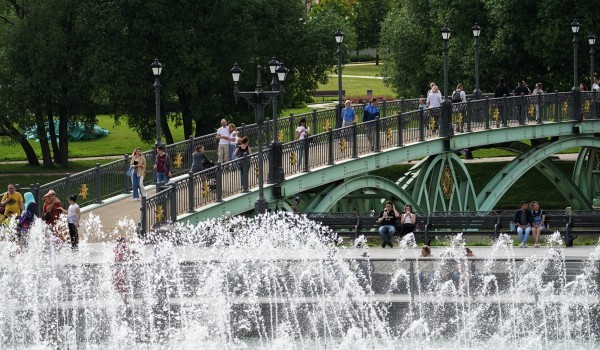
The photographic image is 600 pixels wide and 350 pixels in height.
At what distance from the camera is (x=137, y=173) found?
1437 inches

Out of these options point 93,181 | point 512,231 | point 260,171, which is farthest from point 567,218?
point 93,181

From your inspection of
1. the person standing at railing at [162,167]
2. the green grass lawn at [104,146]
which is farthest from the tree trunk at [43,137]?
the person standing at railing at [162,167]

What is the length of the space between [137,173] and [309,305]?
11023 mm

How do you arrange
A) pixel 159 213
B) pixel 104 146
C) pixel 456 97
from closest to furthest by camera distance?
pixel 159 213, pixel 456 97, pixel 104 146

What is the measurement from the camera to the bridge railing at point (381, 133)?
35594 millimetres

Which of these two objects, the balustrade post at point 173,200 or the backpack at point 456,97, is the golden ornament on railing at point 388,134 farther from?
the balustrade post at point 173,200

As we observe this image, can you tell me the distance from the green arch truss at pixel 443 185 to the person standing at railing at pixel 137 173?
35.9ft

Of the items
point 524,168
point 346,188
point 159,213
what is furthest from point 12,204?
point 524,168

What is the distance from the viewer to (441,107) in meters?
44.2

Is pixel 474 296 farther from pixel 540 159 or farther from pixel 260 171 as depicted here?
pixel 540 159

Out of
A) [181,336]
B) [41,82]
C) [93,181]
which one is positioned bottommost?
[181,336]

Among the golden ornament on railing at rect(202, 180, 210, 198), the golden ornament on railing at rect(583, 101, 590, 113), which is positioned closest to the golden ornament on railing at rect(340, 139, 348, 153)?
the golden ornament on railing at rect(202, 180, 210, 198)

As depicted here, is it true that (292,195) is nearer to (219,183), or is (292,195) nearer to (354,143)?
(354,143)

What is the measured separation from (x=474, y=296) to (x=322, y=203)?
15432 millimetres
